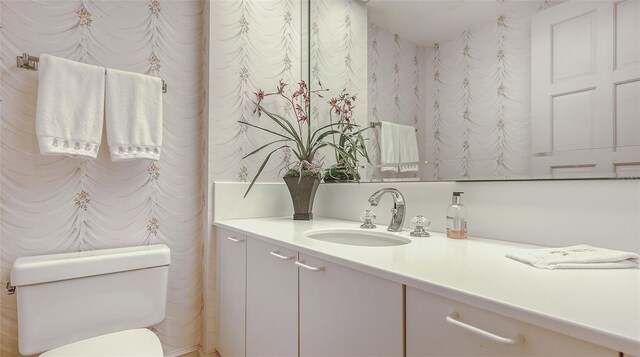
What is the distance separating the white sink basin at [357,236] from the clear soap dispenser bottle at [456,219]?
173 millimetres

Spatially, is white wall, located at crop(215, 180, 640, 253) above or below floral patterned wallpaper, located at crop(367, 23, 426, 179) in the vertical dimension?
below

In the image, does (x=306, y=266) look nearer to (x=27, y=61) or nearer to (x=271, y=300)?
(x=271, y=300)

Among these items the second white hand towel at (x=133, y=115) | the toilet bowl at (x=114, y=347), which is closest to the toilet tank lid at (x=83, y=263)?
the toilet bowl at (x=114, y=347)

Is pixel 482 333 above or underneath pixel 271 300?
above

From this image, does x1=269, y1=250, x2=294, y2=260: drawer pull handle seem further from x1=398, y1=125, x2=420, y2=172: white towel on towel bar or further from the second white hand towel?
the second white hand towel

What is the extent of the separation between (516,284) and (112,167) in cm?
146

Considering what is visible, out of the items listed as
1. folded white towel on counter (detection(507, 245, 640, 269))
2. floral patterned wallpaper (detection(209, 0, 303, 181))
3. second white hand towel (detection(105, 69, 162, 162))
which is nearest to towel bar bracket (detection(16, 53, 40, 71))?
second white hand towel (detection(105, 69, 162, 162))

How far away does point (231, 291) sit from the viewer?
1.25 meters

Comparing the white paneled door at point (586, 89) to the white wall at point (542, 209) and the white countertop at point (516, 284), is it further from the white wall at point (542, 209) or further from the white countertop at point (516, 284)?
the white countertop at point (516, 284)

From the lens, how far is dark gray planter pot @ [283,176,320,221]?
1438 millimetres

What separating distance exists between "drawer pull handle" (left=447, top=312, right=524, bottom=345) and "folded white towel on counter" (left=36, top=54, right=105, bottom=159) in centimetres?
129

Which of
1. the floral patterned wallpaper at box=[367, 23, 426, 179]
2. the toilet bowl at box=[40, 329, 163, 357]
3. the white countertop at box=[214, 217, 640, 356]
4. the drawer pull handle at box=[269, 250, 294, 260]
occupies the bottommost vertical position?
the toilet bowl at box=[40, 329, 163, 357]

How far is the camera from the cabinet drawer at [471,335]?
39cm

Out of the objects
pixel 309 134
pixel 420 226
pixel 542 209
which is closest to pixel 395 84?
pixel 309 134
